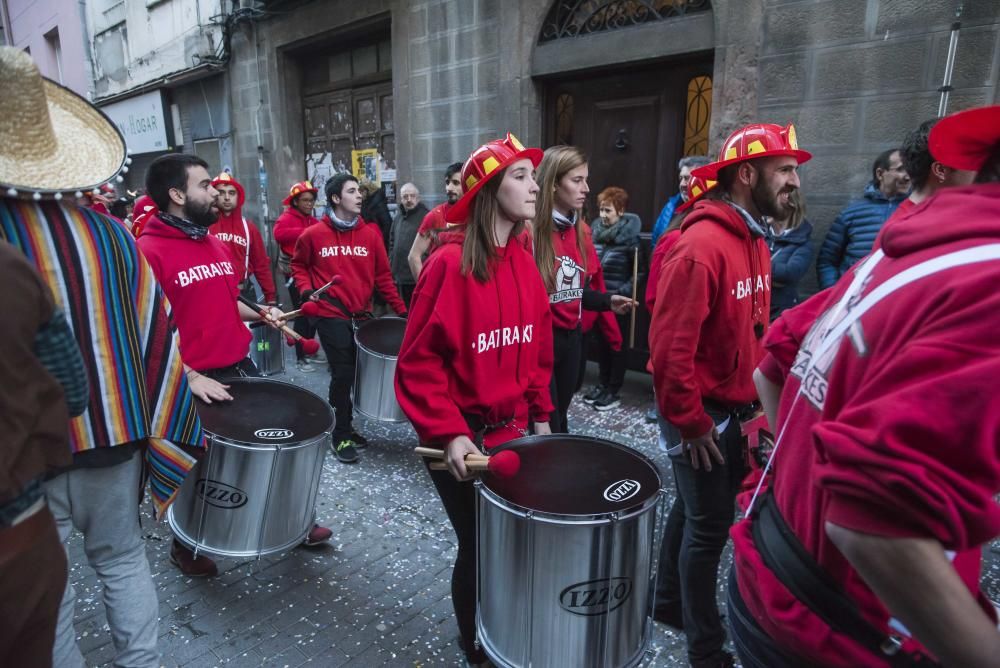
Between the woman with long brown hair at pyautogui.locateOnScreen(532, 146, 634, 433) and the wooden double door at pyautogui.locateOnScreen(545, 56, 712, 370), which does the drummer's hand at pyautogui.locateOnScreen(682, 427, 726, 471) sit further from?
the wooden double door at pyautogui.locateOnScreen(545, 56, 712, 370)

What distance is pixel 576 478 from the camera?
73.4 inches

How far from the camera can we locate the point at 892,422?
80 centimetres

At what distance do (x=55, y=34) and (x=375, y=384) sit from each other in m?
18.0

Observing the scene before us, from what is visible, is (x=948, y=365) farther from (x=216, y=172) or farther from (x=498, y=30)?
(x=216, y=172)

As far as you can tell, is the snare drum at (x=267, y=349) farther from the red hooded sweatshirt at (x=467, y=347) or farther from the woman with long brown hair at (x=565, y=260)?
the red hooded sweatshirt at (x=467, y=347)

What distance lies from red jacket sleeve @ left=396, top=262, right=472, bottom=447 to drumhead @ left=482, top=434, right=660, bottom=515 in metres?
0.21

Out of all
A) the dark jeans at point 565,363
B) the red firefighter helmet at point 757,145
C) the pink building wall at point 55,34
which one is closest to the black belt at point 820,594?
the red firefighter helmet at point 757,145

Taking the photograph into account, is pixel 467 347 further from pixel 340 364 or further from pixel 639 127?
pixel 639 127

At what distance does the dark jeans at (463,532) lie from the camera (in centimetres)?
212

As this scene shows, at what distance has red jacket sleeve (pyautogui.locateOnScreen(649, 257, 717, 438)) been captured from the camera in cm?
198

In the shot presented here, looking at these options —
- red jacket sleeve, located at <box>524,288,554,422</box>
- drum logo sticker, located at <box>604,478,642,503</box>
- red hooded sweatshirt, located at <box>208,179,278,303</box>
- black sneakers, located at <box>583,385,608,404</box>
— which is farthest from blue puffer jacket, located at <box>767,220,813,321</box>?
red hooded sweatshirt, located at <box>208,179,278,303</box>

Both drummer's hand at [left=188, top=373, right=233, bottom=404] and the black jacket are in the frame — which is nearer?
drummer's hand at [left=188, top=373, right=233, bottom=404]

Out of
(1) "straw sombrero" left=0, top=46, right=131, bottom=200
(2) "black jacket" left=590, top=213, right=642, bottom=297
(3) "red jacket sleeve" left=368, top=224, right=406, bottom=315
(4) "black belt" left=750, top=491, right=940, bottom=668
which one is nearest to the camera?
(4) "black belt" left=750, top=491, right=940, bottom=668

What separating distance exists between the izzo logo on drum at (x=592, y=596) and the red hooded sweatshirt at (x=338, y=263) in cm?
316
